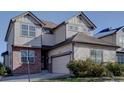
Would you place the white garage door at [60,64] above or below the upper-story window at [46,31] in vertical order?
below

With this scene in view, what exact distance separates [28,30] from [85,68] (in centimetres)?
246

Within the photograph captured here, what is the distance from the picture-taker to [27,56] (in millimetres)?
10883

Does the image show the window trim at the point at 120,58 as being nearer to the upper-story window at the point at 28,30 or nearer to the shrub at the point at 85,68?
the shrub at the point at 85,68

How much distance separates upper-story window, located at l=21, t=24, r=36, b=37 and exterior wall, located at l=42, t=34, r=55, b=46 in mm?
576

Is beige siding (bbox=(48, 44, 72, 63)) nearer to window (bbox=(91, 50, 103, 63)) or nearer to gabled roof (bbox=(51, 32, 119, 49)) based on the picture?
gabled roof (bbox=(51, 32, 119, 49))

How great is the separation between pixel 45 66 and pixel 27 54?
0.89 m

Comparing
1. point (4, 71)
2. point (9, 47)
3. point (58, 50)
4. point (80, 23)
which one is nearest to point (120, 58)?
point (80, 23)

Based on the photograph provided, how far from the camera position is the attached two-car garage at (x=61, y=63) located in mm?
11405

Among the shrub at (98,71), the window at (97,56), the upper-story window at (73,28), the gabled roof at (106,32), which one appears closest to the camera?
the gabled roof at (106,32)

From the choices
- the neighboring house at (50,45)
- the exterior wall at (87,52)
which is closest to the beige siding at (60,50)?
the neighboring house at (50,45)

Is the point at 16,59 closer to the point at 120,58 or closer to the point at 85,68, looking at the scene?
the point at 85,68

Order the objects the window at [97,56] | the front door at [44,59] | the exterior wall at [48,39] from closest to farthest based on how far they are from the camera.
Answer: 1. the front door at [44,59]
2. the exterior wall at [48,39]
3. the window at [97,56]

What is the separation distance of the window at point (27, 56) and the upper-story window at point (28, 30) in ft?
2.13
